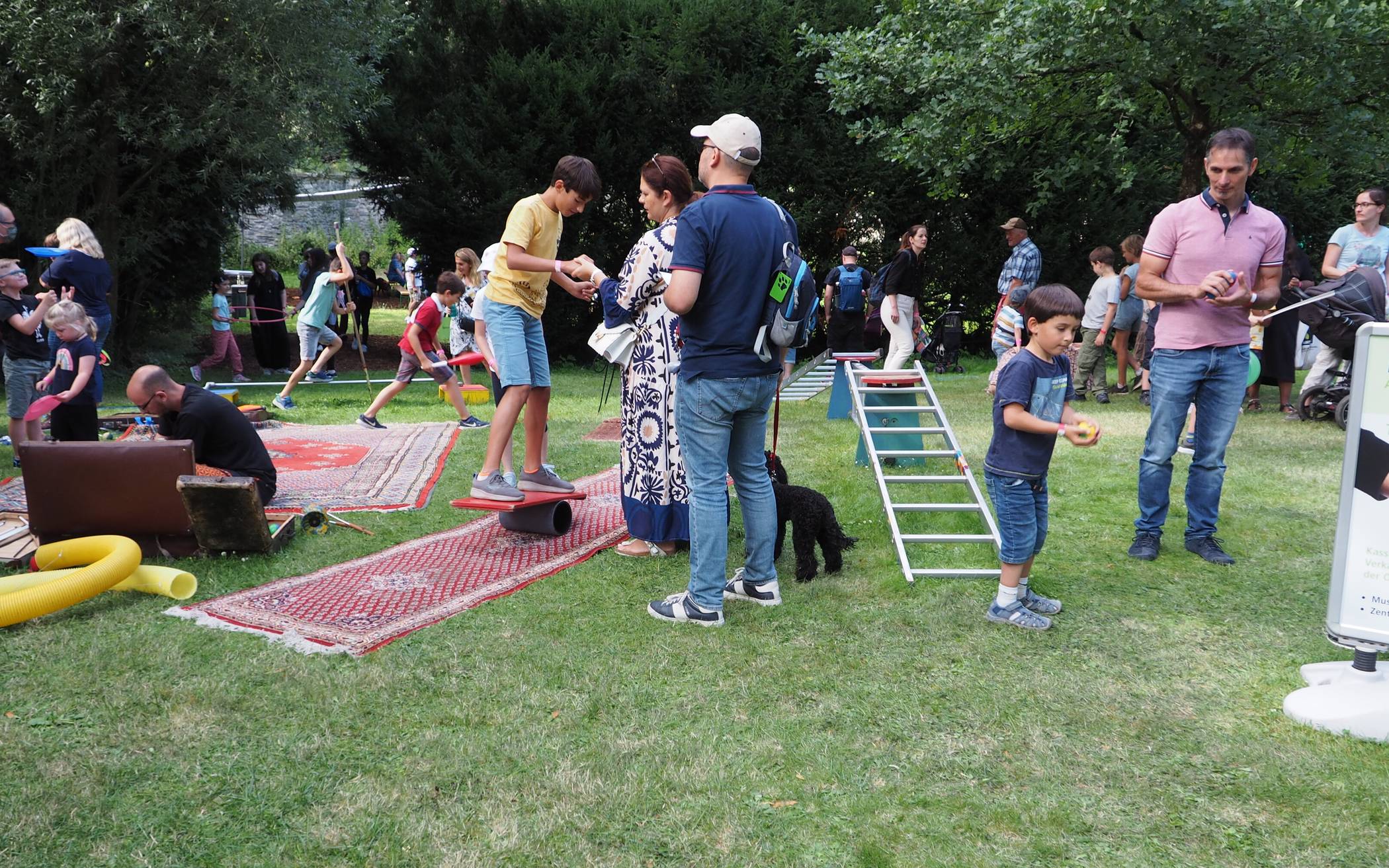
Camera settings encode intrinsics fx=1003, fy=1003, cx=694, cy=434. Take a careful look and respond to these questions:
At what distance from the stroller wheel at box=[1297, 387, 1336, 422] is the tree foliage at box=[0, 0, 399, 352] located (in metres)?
11.7

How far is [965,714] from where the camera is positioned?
3365 millimetres

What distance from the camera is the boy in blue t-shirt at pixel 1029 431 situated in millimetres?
3994

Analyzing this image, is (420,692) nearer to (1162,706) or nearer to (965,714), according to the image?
(965,714)

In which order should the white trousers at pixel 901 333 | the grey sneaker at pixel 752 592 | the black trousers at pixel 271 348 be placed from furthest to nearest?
the black trousers at pixel 271 348 → the white trousers at pixel 901 333 → the grey sneaker at pixel 752 592

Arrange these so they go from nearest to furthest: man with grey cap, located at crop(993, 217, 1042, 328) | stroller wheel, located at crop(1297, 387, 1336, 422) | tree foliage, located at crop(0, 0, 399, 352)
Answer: stroller wheel, located at crop(1297, 387, 1336, 422)
man with grey cap, located at crop(993, 217, 1042, 328)
tree foliage, located at crop(0, 0, 399, 352)

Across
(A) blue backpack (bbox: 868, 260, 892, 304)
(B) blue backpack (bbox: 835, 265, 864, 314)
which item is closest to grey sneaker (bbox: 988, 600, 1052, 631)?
(A) blue backpack (bbox: 868, 260, 892, 304)

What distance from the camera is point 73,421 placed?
675 cm

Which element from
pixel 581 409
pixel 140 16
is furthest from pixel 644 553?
pixel 140 16

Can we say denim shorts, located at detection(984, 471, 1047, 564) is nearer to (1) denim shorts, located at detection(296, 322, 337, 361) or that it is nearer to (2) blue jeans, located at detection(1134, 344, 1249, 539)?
(2) blue jeans, located at detection(1134, 344, 1249, 539)

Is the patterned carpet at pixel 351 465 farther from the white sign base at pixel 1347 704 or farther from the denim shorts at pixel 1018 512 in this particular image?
the white sign base at pixel 1347 704

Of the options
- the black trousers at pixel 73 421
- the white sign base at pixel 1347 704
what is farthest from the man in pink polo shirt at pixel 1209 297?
the black trousers at pixel 73 421

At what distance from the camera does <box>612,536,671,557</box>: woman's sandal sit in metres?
5.23

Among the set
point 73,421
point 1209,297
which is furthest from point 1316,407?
point 73,421

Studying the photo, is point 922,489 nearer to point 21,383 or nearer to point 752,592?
point 752,592
